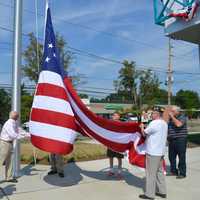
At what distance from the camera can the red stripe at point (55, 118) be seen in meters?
7.92

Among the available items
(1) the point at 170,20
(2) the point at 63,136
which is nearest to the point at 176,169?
(2) the point at 63,136

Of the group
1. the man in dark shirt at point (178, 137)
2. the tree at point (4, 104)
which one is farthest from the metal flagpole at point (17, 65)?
the tree at point (4, 104)

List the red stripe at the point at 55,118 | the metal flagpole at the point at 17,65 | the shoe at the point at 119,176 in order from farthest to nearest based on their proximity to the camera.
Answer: the metal flagpole at the point at 17,65 → the shoe at the point at 119,176 → the red stripe at the point at 55,118

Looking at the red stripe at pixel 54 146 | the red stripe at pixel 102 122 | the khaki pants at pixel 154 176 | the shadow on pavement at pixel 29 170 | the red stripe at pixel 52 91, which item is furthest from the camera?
the shadow on pavement at pixel 29 170

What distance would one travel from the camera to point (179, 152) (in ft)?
30.1

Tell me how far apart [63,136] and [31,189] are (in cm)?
129

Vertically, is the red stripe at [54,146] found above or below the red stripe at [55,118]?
below

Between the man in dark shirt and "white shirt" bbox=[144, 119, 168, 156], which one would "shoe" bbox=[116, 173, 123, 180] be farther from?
"white shirt" bbox=[144, 119, 168, 156]

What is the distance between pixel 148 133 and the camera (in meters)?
7.38

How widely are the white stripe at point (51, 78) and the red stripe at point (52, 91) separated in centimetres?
8

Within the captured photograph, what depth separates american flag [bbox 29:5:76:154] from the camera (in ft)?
25.7

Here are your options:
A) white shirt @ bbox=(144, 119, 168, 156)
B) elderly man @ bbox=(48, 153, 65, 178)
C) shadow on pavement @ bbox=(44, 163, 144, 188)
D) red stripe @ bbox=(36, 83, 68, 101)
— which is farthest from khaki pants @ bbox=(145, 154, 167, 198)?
elderly man @ bbox=(48, 153, 65, 178)

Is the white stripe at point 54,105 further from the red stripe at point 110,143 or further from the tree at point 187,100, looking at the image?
the tree at point 187,100

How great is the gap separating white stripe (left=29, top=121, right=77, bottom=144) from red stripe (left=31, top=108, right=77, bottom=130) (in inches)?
3.0
